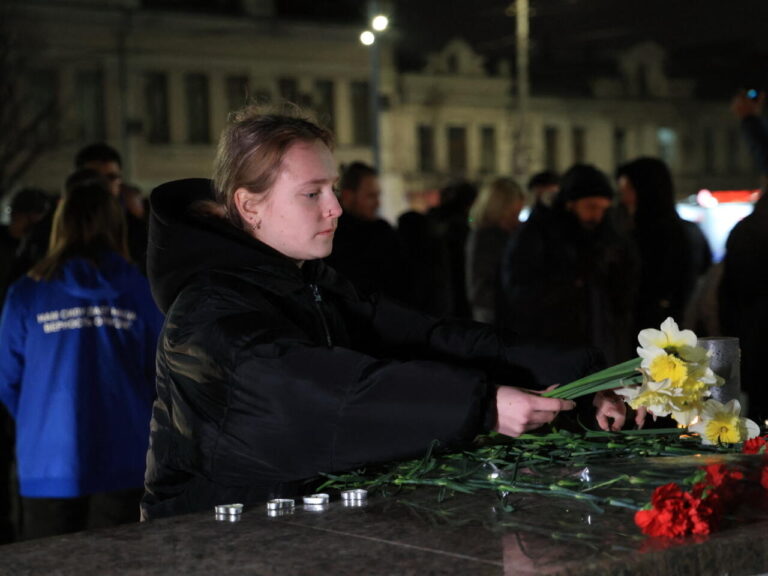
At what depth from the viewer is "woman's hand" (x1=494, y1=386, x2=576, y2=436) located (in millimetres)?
2902

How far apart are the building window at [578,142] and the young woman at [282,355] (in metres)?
64.0

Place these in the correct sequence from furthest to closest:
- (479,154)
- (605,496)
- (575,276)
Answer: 1. (479,154)
2. (575,276)
3. (605,496)

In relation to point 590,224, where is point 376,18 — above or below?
above

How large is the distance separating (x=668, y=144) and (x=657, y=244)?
6355 centimetres

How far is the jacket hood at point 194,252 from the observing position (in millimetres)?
3330

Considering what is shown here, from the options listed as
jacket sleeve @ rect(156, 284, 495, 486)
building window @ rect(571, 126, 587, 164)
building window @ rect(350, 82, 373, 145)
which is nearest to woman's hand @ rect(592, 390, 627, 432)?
jacket sleeve @ rect(156, 284, 495, 486)

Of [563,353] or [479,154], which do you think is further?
[479,154]

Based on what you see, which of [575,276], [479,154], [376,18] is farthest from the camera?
[479,154]

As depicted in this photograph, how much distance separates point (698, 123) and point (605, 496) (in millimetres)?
70831

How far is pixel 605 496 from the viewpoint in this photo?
276 centimetres

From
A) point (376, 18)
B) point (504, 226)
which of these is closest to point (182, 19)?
point (376, 18)

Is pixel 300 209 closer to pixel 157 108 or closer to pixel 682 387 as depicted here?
pixel 682 387

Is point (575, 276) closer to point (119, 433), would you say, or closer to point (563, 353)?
point (119, 433)

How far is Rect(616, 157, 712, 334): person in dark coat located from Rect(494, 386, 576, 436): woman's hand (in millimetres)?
6303
